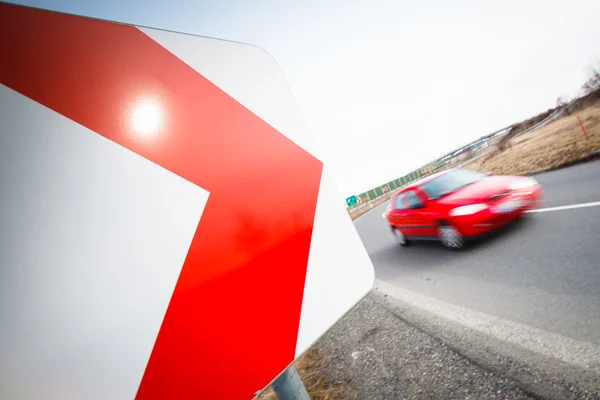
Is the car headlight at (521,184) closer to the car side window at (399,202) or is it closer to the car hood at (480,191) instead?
the car hood at (480,191)

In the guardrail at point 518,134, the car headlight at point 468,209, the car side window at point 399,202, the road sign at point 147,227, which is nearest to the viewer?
the road sign at point 147,227

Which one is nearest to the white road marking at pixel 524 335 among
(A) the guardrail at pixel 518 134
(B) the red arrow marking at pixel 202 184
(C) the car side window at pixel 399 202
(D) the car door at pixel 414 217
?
(D) the car door at pixel 414 217

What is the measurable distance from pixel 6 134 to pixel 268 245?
2.26 ft

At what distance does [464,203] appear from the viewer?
15.1 feet

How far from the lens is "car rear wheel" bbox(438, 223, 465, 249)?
4.88 meters

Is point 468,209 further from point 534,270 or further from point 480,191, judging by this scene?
point 534,270

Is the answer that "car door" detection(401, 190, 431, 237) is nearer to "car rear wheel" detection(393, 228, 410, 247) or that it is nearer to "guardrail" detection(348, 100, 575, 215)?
"car rear wheel" detection(393, 228, 410, 247)

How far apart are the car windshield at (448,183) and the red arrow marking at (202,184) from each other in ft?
16.4

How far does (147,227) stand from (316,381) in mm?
2893

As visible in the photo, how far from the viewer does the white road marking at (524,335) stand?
1.92m

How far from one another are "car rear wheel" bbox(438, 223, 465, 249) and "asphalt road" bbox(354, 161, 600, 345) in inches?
7.8

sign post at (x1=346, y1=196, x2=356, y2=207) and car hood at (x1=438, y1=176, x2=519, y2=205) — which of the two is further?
sign post at (x1=346, y1=196, x2=356, y2=207)

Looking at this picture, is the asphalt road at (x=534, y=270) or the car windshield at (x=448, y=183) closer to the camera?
the asphalt road at (x=534, y=270)

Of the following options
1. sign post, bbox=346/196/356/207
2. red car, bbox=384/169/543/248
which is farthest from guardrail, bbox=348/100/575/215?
red car, bbox=384/169/543/248
